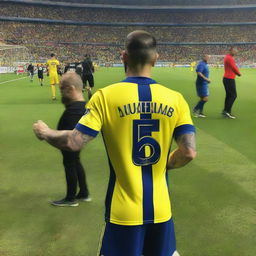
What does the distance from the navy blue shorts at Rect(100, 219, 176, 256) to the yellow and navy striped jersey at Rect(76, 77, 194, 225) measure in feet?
0.16

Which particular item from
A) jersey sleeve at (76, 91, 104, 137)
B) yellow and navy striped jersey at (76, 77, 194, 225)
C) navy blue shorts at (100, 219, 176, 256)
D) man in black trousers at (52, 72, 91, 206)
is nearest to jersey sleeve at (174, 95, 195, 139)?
yellow and navy striped jersey at (76, 77, 194, 225)

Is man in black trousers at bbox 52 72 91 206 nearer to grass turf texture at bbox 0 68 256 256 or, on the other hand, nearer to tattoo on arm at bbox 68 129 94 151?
grass turf texture at bbox 0 68 256 256

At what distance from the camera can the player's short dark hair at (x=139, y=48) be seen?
6.14ft

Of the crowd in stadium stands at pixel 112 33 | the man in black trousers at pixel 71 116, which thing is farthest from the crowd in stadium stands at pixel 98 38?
the man in black trousers at pixel 71 116

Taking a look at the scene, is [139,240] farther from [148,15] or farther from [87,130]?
[148,15]

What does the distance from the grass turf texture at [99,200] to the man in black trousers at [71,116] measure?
234 millimetres

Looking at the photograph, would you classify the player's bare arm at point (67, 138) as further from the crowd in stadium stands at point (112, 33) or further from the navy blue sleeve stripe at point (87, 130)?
the crowd in stadium stands at point (112, 33)

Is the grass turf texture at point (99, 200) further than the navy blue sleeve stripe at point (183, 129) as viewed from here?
Yes

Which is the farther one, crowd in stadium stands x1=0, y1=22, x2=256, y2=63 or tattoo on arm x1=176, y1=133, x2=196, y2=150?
crowd in stadium stands x1=0, y1=22, x2=256, y2=63

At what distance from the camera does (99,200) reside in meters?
4.84

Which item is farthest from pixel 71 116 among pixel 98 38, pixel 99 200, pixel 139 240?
pixel 98 38

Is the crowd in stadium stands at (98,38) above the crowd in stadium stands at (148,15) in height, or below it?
below

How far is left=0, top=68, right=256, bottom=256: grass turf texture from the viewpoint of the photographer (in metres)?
3.68

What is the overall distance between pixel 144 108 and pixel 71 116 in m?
2.55
